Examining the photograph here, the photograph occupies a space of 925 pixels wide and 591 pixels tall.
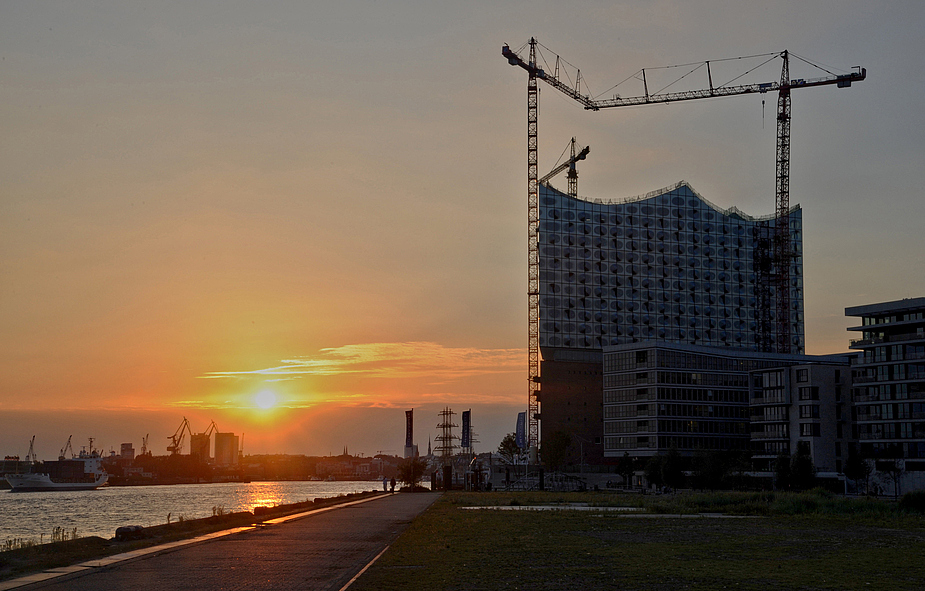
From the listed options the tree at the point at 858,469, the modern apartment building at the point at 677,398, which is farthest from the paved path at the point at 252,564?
the modern apartment building at the point at 677,398

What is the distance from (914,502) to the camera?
209 ft

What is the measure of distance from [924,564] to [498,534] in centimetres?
2085

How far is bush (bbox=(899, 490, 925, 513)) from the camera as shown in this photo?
206 feet

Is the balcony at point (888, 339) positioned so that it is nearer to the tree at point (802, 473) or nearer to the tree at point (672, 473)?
the tree at point (802, 473)

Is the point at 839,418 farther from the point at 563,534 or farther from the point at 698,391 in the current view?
the point at 563,534

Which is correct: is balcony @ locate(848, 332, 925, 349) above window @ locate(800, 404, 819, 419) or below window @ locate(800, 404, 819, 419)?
above

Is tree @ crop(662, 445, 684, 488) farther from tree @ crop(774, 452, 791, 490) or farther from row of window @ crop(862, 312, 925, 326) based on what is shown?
row of window @ crop(862, 312, 925, 326)

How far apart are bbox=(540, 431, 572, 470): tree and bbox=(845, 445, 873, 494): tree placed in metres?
69.0

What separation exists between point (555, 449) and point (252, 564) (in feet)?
523

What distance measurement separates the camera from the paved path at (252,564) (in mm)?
25734

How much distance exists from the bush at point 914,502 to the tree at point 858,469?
199ft

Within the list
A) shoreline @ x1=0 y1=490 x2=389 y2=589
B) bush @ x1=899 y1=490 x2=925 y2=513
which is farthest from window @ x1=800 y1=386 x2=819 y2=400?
shoreline @ x1=0 y1=490 x2=389 y2=589

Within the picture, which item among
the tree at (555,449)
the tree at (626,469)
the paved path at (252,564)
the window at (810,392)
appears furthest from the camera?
the tree at (555,449)

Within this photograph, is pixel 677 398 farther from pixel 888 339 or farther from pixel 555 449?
pixel 888 339
